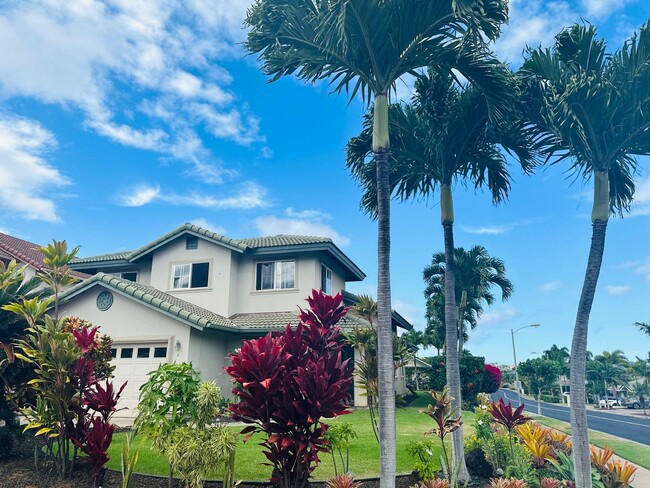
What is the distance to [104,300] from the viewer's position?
1830 cm

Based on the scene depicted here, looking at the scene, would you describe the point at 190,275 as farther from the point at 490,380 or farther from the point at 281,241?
the point at 490,380

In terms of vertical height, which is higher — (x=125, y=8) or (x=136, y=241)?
(x=125, y=8)

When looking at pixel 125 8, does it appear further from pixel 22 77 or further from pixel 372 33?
pixel 372 33

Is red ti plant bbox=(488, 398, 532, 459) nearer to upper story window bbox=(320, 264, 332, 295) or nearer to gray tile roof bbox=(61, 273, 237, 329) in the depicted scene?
gray tile roof bbox=(61, 273, 237, 329)

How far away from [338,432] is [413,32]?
679 cm

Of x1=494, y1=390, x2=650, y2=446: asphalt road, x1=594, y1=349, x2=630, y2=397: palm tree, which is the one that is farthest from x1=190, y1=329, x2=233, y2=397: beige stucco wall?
x1=594, y1=349, x2=630, y2=397: palm tree

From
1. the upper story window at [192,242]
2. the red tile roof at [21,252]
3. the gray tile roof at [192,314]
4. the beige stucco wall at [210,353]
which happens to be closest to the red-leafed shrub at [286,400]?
the gray tile roof at [192,314]

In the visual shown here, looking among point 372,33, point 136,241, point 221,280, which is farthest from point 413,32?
point 136,241

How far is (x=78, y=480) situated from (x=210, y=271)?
1436 centimetres

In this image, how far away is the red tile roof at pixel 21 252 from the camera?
2361 cm

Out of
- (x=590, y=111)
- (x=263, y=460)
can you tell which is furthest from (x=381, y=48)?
(x=263, y=460)

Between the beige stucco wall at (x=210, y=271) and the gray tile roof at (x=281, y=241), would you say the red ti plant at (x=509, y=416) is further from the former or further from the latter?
the beige stucco wall at (x=210, y=271)

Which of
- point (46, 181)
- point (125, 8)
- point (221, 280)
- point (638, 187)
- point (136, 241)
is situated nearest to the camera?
point (638, 187)

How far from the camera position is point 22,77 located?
1419 centimetres
